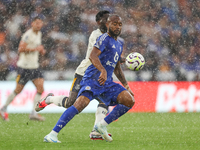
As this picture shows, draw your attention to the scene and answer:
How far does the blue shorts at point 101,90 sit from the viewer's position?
4.81 m

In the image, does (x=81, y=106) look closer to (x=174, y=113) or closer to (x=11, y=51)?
(x=174, y=113)

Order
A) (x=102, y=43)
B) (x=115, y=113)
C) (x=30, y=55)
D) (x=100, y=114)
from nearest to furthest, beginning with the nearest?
1. (x=102, y=43)
2. (x=115, y=113)
3. (x=100, y=114)
4. (x=30, y=55)

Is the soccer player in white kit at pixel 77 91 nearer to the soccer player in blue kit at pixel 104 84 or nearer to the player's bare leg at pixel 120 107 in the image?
the player's bare leg at pixel 120 107

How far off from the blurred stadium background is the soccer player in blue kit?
703 centimetres

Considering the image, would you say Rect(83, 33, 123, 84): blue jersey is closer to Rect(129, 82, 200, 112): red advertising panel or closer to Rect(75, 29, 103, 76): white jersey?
Rect(75, 29, 103, 76): white jersey

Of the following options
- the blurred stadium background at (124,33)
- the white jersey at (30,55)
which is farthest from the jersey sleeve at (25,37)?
the blurred stadium background at (124,33)

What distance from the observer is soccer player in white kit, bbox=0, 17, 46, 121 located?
841cm

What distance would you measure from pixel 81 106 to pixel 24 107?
20.0 feet

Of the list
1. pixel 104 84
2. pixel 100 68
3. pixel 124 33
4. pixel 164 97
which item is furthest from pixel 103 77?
pixel 124 33

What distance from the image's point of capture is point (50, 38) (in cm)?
1338

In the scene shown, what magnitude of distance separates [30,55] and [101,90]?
13.8 ft

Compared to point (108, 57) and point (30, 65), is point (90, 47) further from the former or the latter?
point (30, 65)

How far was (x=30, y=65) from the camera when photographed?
8547 millimetres

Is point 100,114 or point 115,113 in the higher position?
point 115,113
